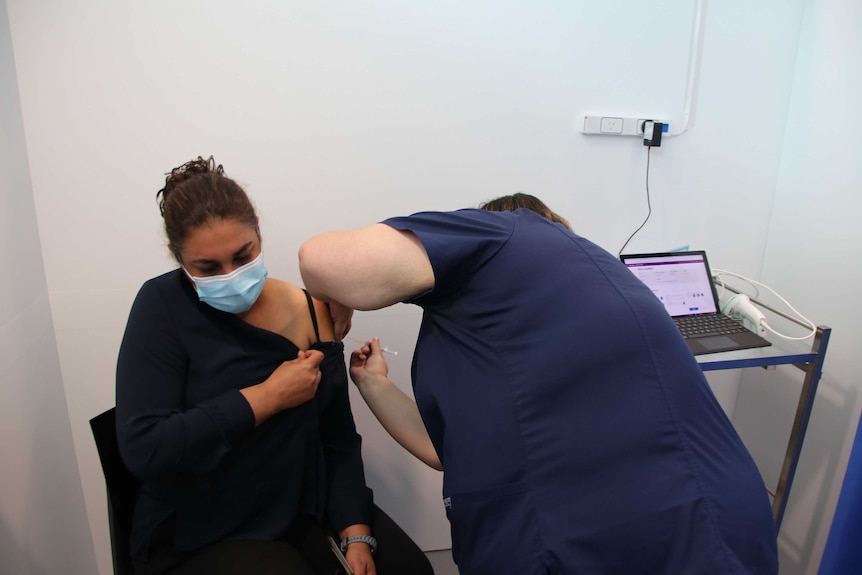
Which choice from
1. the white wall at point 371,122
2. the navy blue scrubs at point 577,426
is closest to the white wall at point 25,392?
the white wall at point 371,122

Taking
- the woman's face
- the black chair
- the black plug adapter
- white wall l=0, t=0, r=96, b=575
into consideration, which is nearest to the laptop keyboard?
the black plug adapter

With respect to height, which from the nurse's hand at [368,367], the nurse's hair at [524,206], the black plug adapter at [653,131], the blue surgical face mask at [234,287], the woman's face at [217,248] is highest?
the black plug adapter at [653,131]

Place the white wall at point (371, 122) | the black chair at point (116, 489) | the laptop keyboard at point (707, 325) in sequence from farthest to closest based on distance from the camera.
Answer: the laptop keyboard at point (707, 325) → the white wall at point (371, 122) → the black chair at point (116, 489)


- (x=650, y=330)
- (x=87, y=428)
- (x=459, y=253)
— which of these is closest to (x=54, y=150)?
(x=87, y=428)

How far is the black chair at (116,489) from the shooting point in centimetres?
122

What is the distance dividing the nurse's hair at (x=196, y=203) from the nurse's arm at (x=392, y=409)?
425 millimetres

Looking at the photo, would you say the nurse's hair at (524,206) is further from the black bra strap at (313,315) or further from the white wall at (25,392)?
the white wall at (25,392)

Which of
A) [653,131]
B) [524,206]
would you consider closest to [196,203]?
[524,206]

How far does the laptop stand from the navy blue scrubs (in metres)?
0.92

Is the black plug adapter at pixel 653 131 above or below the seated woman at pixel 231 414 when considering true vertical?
above

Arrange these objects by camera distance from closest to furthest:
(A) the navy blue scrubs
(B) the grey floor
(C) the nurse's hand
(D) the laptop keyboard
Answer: (A) the navy blue scrubs → (C) the nurse's hand → (D) the laptop keyboard → (B) the grey floor

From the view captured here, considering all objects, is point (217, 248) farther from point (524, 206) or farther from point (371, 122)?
point (371, 122)

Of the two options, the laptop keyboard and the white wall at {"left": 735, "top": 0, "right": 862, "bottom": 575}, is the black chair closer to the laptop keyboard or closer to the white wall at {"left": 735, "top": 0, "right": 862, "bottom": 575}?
the laptop keyboard

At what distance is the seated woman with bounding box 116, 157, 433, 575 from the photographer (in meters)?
1.12
